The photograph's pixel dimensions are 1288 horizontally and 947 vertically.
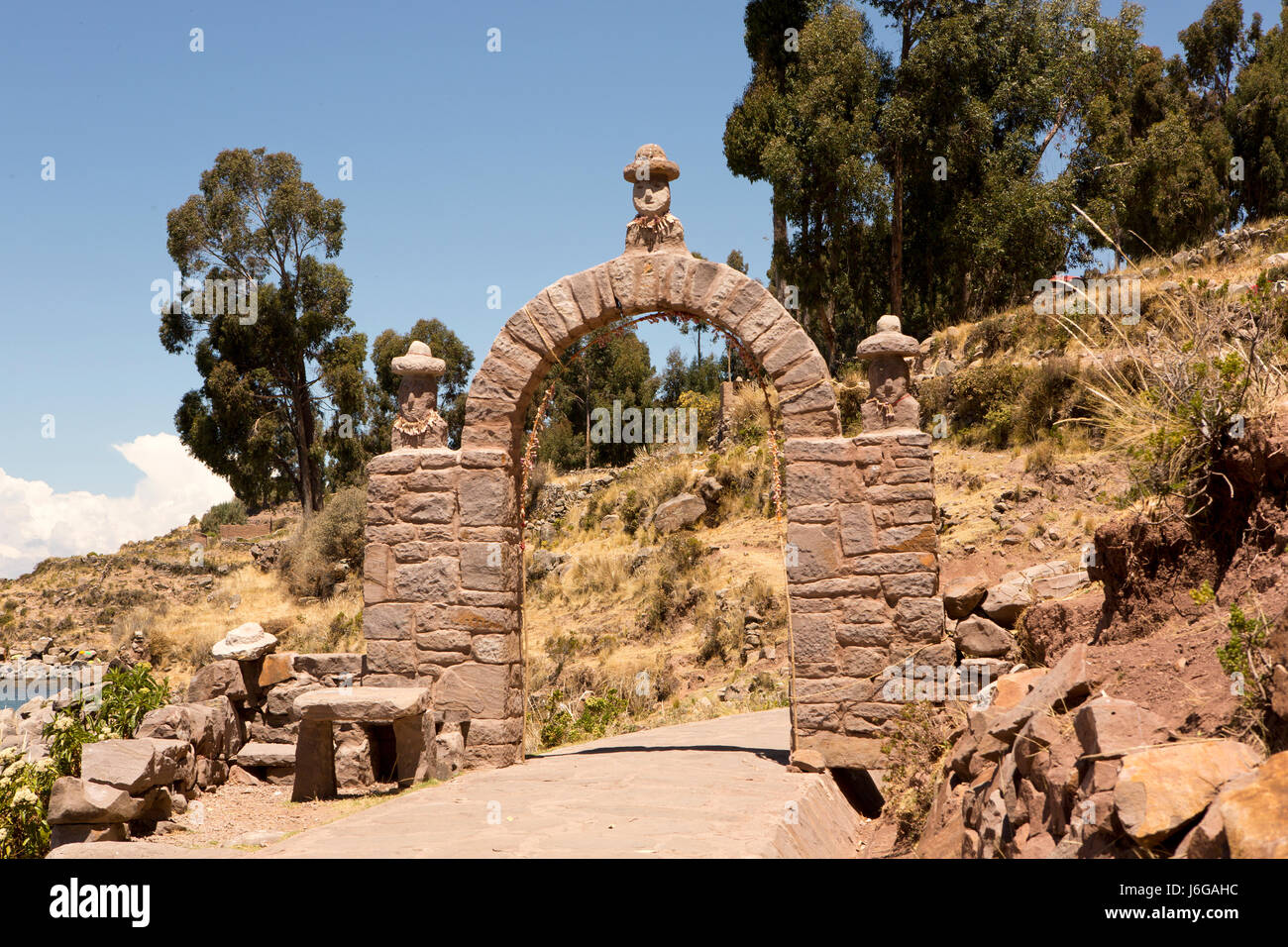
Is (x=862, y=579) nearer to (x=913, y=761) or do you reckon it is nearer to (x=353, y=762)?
(x=913, y=761)

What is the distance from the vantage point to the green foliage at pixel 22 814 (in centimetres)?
560

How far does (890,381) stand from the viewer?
7293mm

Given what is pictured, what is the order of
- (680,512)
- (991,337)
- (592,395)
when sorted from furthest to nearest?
(592,395) → (680,512) → (991,337)

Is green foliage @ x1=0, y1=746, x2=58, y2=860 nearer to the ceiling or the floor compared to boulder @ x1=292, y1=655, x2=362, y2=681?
nearer to the floor

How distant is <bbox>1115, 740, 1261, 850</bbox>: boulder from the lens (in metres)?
3.04

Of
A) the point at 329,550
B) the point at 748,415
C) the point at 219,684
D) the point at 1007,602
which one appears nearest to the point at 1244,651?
the point at 1007,602

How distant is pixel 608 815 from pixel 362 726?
2.42m

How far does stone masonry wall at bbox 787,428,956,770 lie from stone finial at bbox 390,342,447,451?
282 centimetres

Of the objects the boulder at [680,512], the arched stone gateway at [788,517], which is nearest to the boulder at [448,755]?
the arched stone gateway at [788,517]

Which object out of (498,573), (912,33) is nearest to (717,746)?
(498,573)

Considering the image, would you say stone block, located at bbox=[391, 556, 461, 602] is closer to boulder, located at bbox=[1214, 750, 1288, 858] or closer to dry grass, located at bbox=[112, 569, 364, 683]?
boulder, located at bbox=[1214, 750, 1288, 858]

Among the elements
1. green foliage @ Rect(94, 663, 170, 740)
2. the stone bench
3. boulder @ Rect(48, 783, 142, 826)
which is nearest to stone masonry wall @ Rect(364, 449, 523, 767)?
the stone bench

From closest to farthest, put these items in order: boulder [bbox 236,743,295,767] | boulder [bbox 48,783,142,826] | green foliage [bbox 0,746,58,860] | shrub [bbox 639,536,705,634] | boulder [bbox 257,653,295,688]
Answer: boulder [bbox 48,783,142,826]
green foliage [bbox 0,746,58,860]
boulder [bbox 236,743,295,767]
boulder [bbox 257,653,295,688]
shrub [bbox 639,536,705,634]
